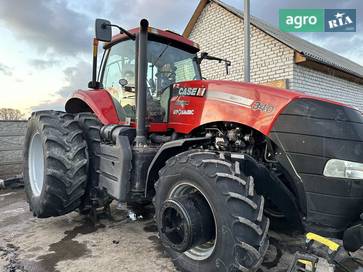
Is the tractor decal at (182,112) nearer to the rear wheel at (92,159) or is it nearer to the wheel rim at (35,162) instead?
the rear wheel at (92,159)

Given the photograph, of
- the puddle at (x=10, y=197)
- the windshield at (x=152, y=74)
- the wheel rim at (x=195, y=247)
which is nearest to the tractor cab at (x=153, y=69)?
the windshield at (x=152, y=74)

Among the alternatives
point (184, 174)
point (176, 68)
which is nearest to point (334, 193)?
point (184, 174)

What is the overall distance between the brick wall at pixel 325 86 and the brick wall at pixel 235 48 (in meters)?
0.38

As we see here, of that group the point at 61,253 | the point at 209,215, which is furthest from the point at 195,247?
the point at 61,253

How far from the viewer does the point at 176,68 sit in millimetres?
4039

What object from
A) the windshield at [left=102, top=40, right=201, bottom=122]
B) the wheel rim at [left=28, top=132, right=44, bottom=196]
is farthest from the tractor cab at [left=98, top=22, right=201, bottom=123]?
the wheel rim at [left=28, top=132, right=44, bottom=196]

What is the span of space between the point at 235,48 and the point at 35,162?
309 inches

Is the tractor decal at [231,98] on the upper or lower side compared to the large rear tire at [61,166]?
upper

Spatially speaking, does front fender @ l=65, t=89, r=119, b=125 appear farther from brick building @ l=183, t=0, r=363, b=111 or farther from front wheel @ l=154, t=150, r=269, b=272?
brick building @ l=183, t=0, r=363, b=111

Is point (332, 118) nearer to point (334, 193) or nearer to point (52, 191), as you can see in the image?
point (334, 193)

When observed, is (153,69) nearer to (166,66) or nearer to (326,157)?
(166,66)

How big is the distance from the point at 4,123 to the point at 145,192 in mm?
5762

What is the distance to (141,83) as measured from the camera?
337cm

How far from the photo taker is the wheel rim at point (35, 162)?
451 centimetres
